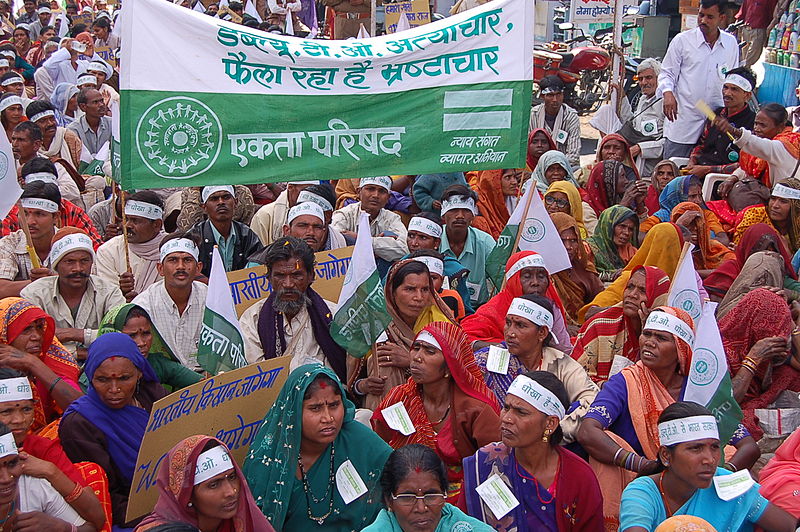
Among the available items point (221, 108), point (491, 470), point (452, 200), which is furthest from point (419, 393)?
point (452, 200)

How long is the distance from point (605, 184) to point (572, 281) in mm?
2166

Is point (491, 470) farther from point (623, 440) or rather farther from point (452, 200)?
point (452, 200)

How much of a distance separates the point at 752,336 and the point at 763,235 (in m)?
1.36

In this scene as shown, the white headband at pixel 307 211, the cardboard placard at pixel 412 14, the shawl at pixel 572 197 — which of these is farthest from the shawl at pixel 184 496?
the cardboard placard at pixel 412 14

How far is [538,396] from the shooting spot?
4043mm

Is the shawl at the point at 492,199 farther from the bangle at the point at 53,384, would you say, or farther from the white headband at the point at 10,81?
the white headband at the point at 10,81

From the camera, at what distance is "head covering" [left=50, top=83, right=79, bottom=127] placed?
13.1m

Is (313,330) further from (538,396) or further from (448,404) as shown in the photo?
(538,396)

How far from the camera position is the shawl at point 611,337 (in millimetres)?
5586

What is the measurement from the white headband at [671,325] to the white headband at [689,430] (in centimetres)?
85

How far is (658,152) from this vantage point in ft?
32.9

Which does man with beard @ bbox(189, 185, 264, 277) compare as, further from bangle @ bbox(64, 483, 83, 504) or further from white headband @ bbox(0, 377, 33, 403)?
bangle @ bbox(64, 483, 83, 504)

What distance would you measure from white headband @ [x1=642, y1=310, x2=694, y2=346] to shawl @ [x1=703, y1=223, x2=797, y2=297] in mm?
2163

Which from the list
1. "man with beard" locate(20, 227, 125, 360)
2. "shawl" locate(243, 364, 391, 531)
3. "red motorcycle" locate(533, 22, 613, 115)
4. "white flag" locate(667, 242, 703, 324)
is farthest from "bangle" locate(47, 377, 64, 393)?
"red motorcycle" locate(533, 22, 613, 115)
